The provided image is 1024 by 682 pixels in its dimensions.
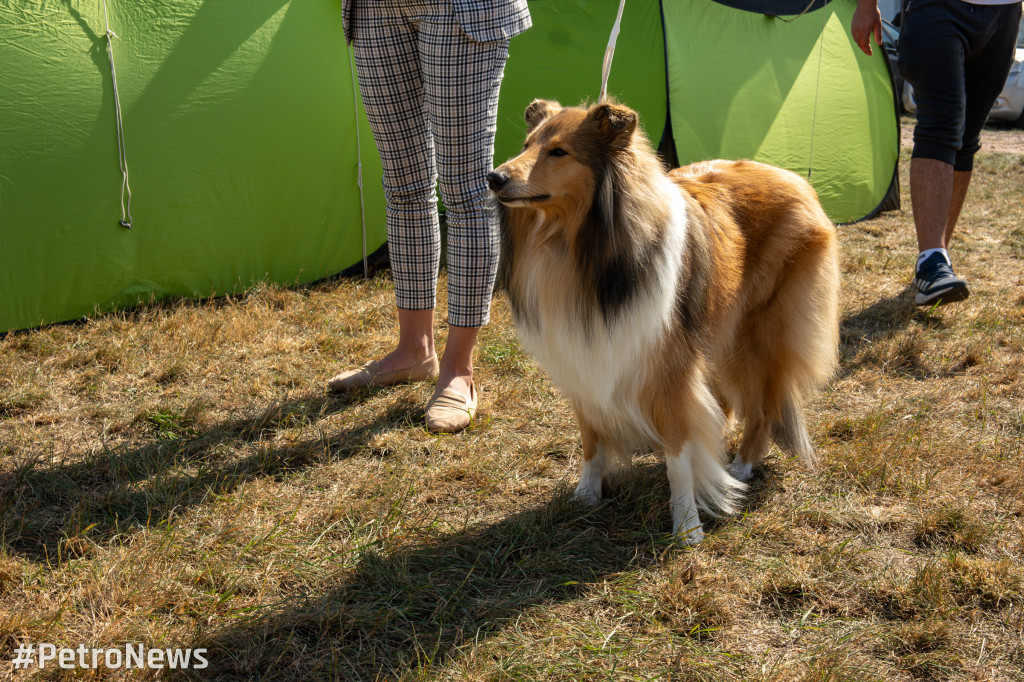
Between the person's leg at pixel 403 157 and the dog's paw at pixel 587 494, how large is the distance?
1.12 meters

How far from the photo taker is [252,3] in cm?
412

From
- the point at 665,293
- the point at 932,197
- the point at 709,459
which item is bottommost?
the point at 709,459

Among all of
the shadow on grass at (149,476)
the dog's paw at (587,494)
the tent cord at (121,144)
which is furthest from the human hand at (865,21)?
the tent cord at (121,144)

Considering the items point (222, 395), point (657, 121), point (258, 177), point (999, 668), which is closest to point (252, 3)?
point (258, 177)

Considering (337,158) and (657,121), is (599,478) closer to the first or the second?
(337,158)

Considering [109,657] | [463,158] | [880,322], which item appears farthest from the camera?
[880,322]

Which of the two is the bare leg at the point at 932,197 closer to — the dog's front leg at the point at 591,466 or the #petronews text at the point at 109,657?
the dog's front leg at the point at 591,466

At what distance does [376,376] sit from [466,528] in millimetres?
1135

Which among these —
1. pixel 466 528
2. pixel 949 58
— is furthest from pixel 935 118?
pixel 466 528

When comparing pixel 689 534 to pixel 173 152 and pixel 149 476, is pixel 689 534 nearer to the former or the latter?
pixel 149 476

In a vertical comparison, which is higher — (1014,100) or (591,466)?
(591,466)

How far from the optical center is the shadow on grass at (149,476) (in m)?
2.33

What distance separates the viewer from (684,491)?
2.38 metres

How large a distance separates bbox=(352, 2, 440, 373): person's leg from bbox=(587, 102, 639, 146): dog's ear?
1017 mm
